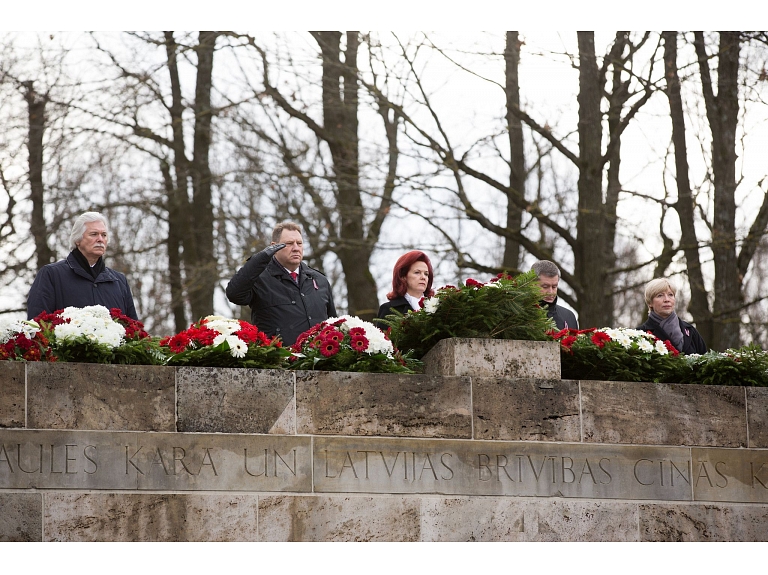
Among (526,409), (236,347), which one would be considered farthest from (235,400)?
(526,409)

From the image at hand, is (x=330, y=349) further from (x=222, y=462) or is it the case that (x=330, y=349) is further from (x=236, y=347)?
(x=222, y=462)

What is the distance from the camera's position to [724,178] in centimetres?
1538

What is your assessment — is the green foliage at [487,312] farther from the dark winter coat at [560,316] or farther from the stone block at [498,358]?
the dark winter coat at [560,316]

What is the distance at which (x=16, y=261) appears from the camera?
55.7 feet

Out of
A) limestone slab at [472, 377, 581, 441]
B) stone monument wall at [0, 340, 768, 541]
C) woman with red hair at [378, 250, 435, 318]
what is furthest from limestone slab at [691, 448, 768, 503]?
woman with red hair at [378, 250, 435, 318]

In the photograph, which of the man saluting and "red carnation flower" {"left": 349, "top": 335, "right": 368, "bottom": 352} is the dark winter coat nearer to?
the man saluting

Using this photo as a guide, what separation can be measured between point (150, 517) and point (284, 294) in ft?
7.61

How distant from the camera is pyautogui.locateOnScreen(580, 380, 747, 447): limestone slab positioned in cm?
782

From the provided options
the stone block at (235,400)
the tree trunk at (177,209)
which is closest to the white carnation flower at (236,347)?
the stone block at (235,400)

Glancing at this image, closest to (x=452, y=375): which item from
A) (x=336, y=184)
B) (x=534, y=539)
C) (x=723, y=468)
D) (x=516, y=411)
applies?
(x=516, y=411)

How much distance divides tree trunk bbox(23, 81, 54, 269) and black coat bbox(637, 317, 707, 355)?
10.3m

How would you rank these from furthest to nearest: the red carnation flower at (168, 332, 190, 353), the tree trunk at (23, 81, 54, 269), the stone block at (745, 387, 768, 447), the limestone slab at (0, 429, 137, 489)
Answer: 1. the tree trunk at (23, 81, 54, 269)
2. the stone block at (745, 387, 768, 447)
3. the red carnation flower at (168, 332, 190, 353)
4. the limestone slab at (0, 429, 137, 489)

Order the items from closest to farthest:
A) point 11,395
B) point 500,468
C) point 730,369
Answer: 1. point 11,395
2. point 500,468
3. point 730,369

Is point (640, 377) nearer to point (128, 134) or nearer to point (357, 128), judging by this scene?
point (357, 128)
